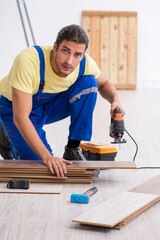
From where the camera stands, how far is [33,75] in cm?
319

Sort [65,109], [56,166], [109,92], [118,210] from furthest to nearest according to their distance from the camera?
[65,109] < [109,92] < [56,166] < [118,210]

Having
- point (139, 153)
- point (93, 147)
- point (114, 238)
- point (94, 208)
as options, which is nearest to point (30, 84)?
point (93, 147)

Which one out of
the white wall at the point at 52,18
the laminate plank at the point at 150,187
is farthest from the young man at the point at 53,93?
the white wall at the point at 52,18

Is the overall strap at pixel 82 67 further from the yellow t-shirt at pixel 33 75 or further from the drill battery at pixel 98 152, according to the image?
the drill battery at pixel 98 152

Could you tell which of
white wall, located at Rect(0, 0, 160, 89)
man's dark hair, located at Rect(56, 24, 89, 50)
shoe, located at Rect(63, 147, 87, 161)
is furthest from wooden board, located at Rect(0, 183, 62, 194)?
white wall, located at Rect(0, 0, 160, 89)

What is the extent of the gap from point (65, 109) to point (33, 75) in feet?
1.81

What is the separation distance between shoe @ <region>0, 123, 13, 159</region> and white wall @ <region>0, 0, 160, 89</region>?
5.35 metres

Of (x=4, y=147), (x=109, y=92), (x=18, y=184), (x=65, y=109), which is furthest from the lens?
(x=4, y=147)

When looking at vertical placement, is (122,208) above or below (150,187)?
above

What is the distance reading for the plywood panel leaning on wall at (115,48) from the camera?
9.33 metres

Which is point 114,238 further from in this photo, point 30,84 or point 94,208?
point 30,84

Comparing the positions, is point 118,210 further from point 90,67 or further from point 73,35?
point 90,67

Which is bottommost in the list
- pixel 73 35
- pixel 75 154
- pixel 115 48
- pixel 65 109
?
pixel 115 48

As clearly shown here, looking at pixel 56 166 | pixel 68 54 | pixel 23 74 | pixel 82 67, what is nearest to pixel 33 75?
pixel 23 74
